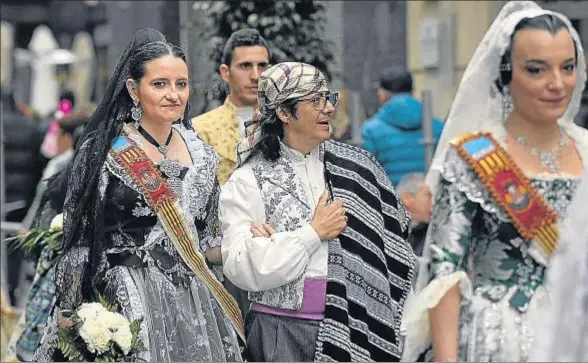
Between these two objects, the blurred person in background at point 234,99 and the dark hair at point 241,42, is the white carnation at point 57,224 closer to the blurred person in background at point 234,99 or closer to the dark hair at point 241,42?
the blurred person in background at point 234,99

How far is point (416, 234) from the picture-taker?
318 inches

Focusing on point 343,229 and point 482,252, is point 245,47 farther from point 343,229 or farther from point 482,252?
point 482,252

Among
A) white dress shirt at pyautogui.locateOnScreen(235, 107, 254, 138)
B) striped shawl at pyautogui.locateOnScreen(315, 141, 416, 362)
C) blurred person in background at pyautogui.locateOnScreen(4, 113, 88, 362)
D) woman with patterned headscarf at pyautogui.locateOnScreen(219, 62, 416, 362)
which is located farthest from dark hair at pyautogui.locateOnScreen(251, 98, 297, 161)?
blurred person in background at pyautogui.locateOnScreen(4, 113, 88, 362)

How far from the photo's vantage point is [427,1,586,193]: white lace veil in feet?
17.1

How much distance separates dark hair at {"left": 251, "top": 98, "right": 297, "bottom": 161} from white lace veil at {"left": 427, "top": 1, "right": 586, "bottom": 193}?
106 centimetres

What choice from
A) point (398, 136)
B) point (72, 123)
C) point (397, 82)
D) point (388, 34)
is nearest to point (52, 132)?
point (388, 34)

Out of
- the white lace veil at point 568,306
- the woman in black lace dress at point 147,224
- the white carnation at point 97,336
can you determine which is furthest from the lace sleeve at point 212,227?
the white lace veil at point 568,306

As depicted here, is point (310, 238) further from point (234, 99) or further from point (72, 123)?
point (72, 123)

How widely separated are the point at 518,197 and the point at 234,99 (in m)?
3.57

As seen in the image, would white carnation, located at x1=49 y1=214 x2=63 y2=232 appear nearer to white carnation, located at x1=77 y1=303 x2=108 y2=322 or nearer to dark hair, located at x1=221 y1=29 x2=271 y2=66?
dark hair, located at x1=221 y1=29 x2=271 y2=66

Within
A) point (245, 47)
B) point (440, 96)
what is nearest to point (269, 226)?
point (245, 47)

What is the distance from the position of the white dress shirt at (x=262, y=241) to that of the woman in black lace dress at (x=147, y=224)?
0.27 metres

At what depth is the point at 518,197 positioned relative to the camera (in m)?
5.09

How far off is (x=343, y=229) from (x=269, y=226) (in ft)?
0.88
